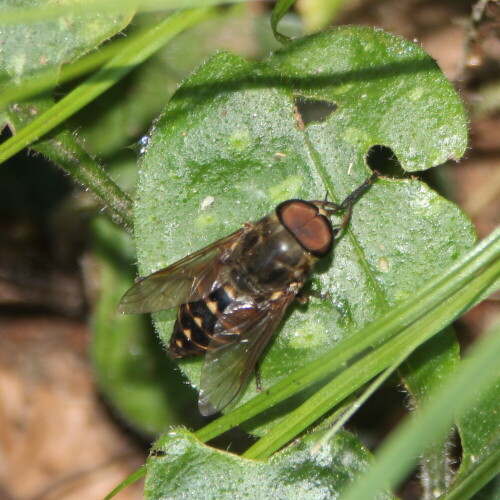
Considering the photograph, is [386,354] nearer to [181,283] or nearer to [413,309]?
[413,309]

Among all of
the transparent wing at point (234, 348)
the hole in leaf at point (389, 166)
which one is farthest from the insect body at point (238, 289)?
the hole in leaf at point (389, 166)

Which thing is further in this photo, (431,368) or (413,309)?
(431,368)

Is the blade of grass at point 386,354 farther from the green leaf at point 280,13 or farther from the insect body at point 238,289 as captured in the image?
the green leaf at point 280,13

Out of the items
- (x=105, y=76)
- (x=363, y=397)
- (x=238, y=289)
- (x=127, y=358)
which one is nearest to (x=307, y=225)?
(x=238, y=289)

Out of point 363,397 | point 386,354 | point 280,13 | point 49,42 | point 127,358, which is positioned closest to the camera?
point 363,397

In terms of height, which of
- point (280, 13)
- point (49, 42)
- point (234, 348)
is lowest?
point (234, 348)

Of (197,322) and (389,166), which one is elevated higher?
(197,322)

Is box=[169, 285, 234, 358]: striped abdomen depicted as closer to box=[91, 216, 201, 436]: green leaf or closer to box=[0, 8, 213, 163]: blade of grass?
box=[0, 8, 213, 163]: blade of grass
